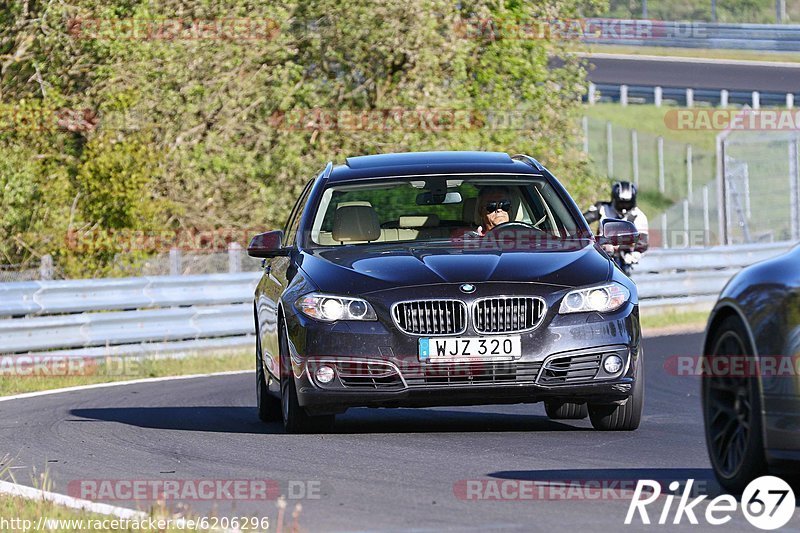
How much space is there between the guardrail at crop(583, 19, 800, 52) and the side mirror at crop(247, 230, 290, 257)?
38184 millimetres

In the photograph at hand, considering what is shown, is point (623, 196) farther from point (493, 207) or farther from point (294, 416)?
point (294, 416)

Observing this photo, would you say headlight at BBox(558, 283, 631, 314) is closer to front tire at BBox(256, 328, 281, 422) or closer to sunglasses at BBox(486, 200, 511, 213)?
sunglasses at BBox(486, 200, 511, 213)

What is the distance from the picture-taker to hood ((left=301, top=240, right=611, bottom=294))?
9.41 meters

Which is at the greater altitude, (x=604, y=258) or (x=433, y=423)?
(x=604, y=258)

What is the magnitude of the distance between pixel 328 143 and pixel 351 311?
1865 centimetres

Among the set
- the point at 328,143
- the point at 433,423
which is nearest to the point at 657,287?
the point at 328,143

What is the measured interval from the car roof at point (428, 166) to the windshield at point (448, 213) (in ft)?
0.21

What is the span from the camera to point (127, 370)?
57.4 ft

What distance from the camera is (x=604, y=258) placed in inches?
392

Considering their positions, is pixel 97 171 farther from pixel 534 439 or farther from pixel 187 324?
pixel 534 439

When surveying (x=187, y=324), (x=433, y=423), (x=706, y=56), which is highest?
(x=433, y=423)

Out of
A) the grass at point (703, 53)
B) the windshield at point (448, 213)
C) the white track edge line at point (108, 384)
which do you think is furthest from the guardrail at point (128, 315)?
the grass at point (703, 53)

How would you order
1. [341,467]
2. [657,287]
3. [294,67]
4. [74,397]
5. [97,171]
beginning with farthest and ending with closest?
[294,67] < [657,287] < [97,171] < [74,397] < [341,467]

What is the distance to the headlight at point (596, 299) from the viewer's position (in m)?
9.38
